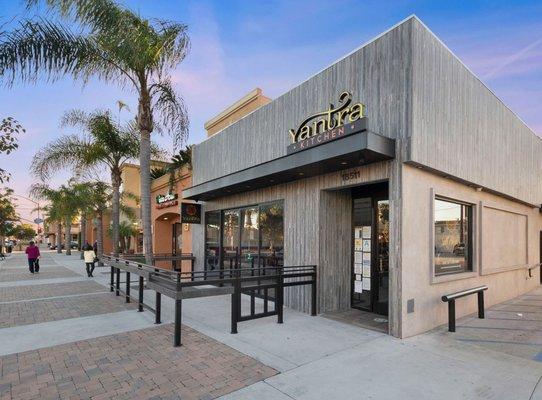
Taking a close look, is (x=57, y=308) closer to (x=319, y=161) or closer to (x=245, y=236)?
(x=245, y=236)

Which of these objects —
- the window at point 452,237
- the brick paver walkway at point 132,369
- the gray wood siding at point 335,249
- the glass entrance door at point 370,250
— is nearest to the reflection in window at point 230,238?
the gray wood siding at point 335,249

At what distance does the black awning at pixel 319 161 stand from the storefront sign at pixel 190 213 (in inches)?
135

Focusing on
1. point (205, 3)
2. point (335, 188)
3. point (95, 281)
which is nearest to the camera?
point (335, 188)

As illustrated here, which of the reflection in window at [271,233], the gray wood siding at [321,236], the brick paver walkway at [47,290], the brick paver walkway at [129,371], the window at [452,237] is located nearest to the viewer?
the brick paver walkway at [129,371]

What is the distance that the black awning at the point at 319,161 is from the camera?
18.5ft

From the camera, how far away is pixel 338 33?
927 cm

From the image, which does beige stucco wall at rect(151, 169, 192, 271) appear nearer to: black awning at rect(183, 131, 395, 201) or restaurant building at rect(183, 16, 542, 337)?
restaurant building at rect(183, 16, 542, 337)

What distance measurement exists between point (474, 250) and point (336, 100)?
15.9 ft

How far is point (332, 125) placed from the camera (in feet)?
22.5

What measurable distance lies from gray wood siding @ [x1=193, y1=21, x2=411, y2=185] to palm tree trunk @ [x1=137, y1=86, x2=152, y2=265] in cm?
245

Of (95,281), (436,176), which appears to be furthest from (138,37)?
(95,281)

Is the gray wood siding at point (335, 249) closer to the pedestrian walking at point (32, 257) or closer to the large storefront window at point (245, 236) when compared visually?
the large storefront window at point (245, 236)

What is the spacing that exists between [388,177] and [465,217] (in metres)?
3.35

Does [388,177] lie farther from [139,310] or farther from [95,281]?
[95,281]
